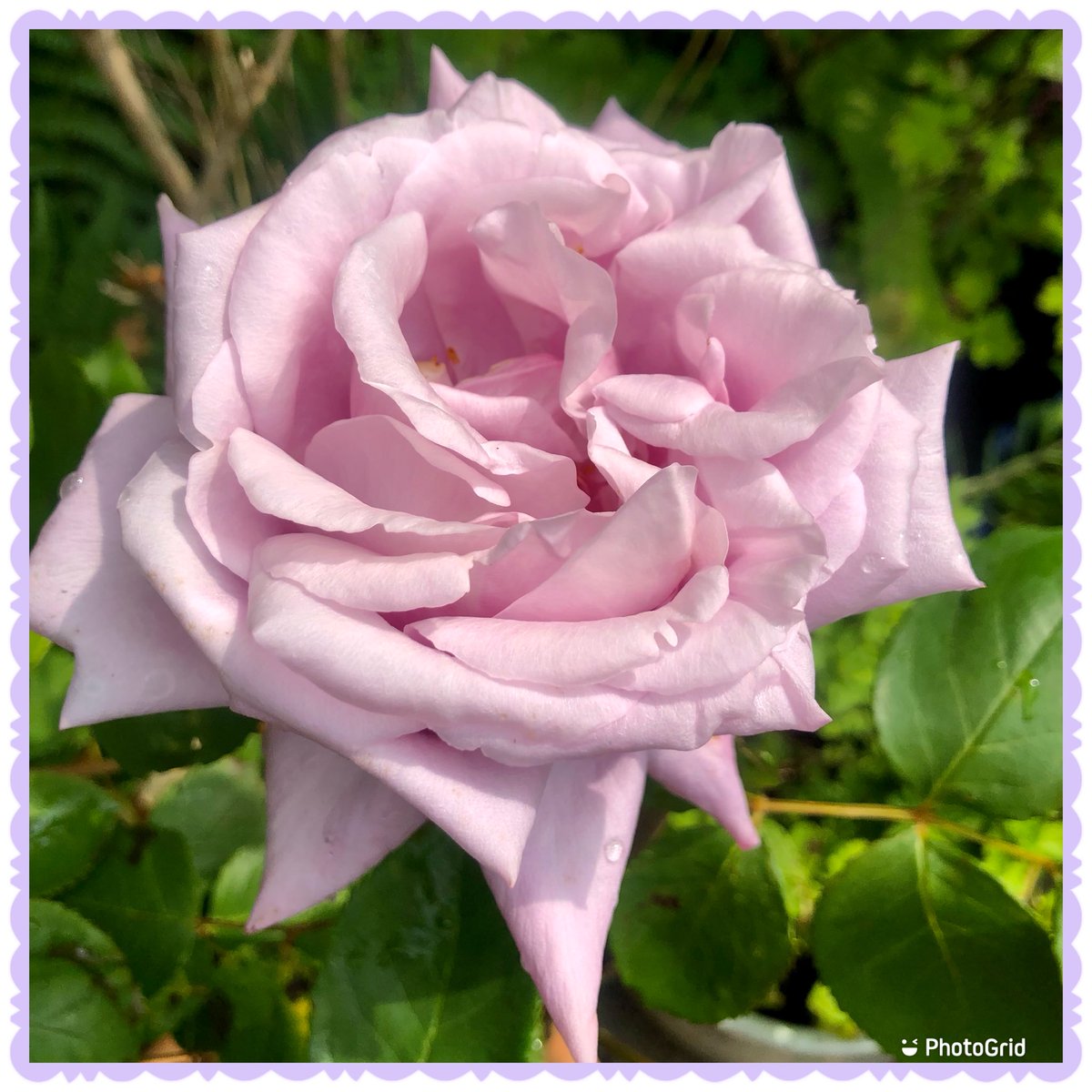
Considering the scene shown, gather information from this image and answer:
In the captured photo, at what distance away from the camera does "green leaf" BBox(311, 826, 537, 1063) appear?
0.48 m

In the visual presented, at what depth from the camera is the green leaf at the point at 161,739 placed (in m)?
0.52

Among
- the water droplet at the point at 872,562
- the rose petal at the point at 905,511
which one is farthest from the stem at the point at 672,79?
the water droplet at the point at 872,562

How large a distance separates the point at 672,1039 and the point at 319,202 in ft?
2.87

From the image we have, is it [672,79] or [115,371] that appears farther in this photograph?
[672,79]

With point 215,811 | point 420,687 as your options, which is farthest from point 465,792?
point 215,811

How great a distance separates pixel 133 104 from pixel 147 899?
693 millimetres

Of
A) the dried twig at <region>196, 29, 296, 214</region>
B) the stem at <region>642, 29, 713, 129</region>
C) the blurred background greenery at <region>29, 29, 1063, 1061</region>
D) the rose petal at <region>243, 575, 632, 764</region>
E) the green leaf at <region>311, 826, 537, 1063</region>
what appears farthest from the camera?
the stem at <region>642, 29, 713, 129</region>

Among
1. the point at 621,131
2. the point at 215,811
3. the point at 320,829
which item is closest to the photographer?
the point at 320,829

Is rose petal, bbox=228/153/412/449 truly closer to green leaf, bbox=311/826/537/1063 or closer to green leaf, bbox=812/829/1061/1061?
green leaf, bbox=311/826/537/1063

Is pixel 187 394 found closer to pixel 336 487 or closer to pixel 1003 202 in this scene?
pixel 336 487

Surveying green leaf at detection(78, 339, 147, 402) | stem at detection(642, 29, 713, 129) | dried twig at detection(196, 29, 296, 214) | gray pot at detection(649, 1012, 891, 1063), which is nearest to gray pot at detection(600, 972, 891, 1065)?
gray pot at detection(649, 1012, 891, 1063)

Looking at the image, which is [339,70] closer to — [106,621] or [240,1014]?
[106,621]

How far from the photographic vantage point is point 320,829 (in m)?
0.43

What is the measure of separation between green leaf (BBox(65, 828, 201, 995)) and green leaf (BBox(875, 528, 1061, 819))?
48 centimetres
